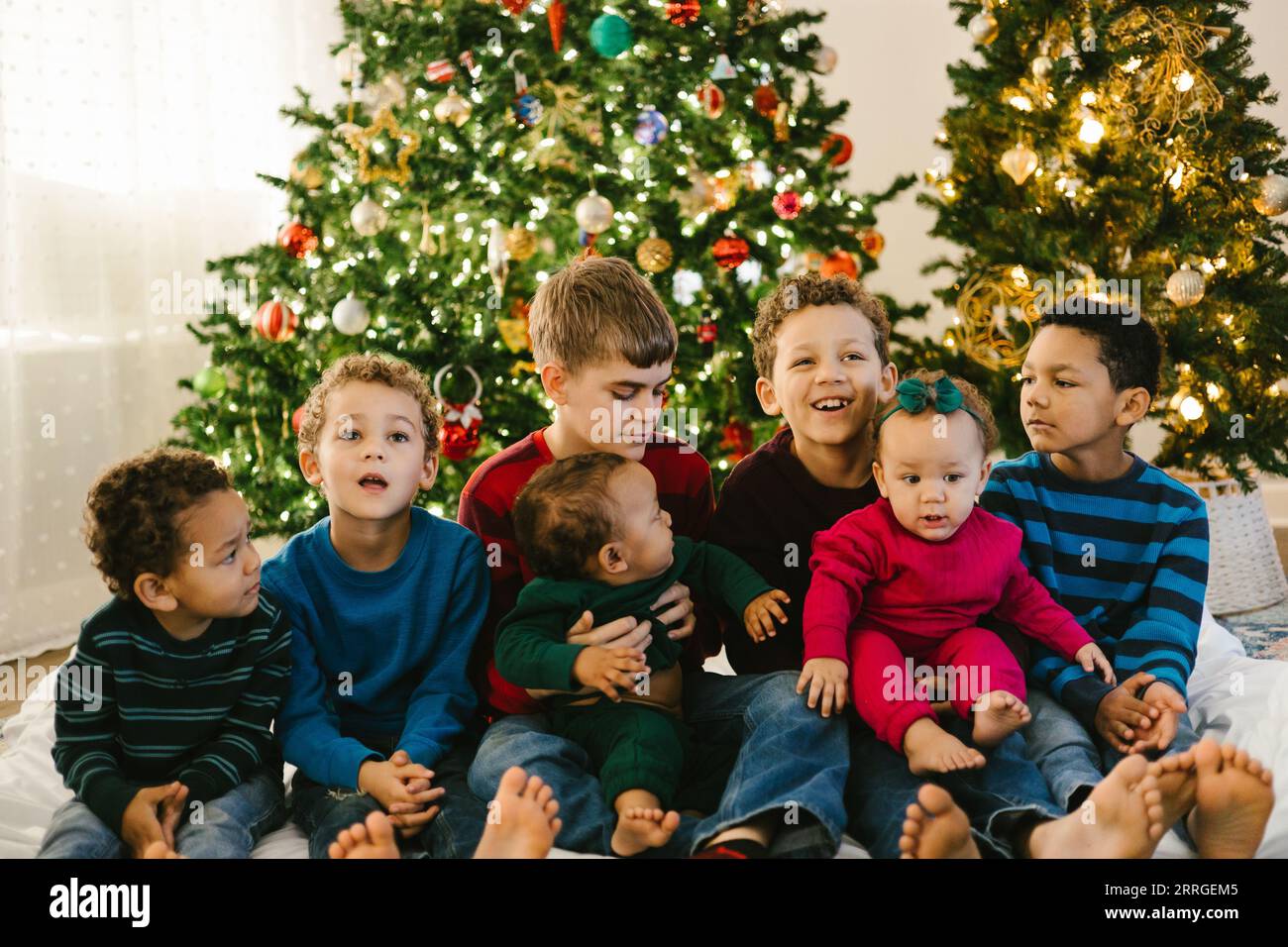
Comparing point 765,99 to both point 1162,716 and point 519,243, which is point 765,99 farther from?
point 1162,716

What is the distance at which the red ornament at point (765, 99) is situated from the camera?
2883 mm

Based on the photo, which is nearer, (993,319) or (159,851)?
(159,851)

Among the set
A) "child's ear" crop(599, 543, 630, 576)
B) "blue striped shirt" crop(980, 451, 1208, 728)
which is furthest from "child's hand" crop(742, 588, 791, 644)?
"blue striped shirt" crop(980, 451, 1208, 728)

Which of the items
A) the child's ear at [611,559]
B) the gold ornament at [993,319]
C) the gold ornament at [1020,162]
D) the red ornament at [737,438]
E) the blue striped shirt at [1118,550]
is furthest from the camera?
the gold ornament at [993,319]

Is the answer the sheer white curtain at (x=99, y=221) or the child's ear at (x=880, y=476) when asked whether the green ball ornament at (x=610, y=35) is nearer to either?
the sheer white curtain at (x=99, y=221)

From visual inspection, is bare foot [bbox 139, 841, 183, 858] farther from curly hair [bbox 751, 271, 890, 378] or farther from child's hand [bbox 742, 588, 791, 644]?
curly hair [bbox 751, 271, 890, 378]

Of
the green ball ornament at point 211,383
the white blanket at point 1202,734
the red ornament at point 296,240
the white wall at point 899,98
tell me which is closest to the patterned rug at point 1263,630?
the white blanket at point 1202,734

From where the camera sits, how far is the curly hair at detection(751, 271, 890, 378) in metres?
1.77

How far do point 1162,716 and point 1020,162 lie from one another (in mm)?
2177

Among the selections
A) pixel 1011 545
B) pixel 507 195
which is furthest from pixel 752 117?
pixel 1011 545

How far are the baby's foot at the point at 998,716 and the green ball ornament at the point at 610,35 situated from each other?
1993 millimetres

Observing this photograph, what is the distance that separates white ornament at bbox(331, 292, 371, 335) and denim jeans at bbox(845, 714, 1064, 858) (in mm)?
1841

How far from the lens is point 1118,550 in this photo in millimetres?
1678

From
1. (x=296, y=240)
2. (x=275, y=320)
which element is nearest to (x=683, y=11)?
(x=296, y=240)
